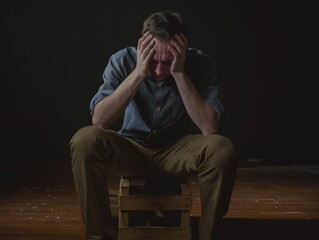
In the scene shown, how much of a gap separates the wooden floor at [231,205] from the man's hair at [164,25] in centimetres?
100

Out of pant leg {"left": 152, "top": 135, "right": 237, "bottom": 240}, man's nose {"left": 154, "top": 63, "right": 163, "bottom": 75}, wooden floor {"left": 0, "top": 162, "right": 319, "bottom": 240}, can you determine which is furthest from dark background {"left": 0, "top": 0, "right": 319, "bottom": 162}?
pant leg {"left": 152, "top": 135, "right": 237, "bottom": 240}

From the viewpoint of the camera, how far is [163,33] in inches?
83.0

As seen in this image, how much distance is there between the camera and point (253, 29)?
4656mm

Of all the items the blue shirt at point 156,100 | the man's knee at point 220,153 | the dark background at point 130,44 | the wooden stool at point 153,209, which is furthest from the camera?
the dark background at point 130,44

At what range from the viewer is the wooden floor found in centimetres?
245

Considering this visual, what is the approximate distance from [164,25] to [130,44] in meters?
2.51

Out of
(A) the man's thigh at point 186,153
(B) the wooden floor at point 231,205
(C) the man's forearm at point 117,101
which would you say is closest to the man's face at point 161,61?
(C) the man's forearm at point 117,101

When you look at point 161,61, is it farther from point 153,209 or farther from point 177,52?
point 153,209

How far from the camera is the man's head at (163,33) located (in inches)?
83.1

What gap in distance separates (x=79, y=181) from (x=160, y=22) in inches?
31.1

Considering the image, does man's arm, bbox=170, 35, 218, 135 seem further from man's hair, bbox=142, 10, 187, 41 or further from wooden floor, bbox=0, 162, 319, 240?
wooden floor, bbox=0, 162, 319, 240

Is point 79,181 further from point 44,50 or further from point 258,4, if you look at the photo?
point 258,4

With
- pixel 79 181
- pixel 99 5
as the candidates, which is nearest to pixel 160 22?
pixel 79 181

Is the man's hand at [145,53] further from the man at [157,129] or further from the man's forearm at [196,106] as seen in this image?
the man's forearm at [196,106]
